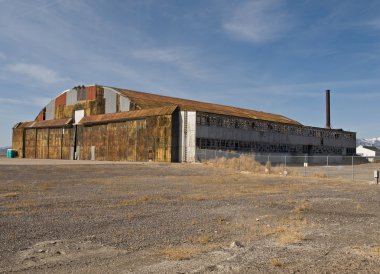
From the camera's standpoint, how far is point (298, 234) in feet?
32.8

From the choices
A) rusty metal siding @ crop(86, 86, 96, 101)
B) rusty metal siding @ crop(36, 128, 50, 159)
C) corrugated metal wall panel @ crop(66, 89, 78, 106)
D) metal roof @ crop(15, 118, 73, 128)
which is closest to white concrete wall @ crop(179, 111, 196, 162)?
rusty metal siding @ crop(86, 86, 96, 101)

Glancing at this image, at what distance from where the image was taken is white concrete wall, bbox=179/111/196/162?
4584cm

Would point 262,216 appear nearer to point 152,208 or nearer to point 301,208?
point 301,208

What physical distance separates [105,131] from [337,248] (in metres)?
48.3

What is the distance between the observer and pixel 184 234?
32.8ft

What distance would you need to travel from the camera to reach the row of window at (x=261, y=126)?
47.9 meters

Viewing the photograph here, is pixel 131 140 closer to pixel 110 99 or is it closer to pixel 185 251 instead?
pixel 110 99

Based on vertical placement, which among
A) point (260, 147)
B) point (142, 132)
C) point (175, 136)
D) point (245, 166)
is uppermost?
point (142, 132)

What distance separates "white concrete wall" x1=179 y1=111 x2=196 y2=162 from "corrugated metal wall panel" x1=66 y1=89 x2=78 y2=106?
2186 cm

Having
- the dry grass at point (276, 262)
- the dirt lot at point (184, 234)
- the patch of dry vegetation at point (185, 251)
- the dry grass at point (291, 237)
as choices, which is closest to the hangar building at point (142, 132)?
the dirt lot at point (184, 234)

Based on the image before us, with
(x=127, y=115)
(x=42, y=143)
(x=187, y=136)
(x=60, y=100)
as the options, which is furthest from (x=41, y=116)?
(x=187, y=136)

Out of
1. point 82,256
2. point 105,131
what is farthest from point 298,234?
point 105,131

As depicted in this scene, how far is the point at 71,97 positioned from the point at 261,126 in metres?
29.8

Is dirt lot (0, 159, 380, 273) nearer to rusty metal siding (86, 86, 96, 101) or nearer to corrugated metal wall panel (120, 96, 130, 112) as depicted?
corrugated metal wall panel (120, 96, 130, 112)
